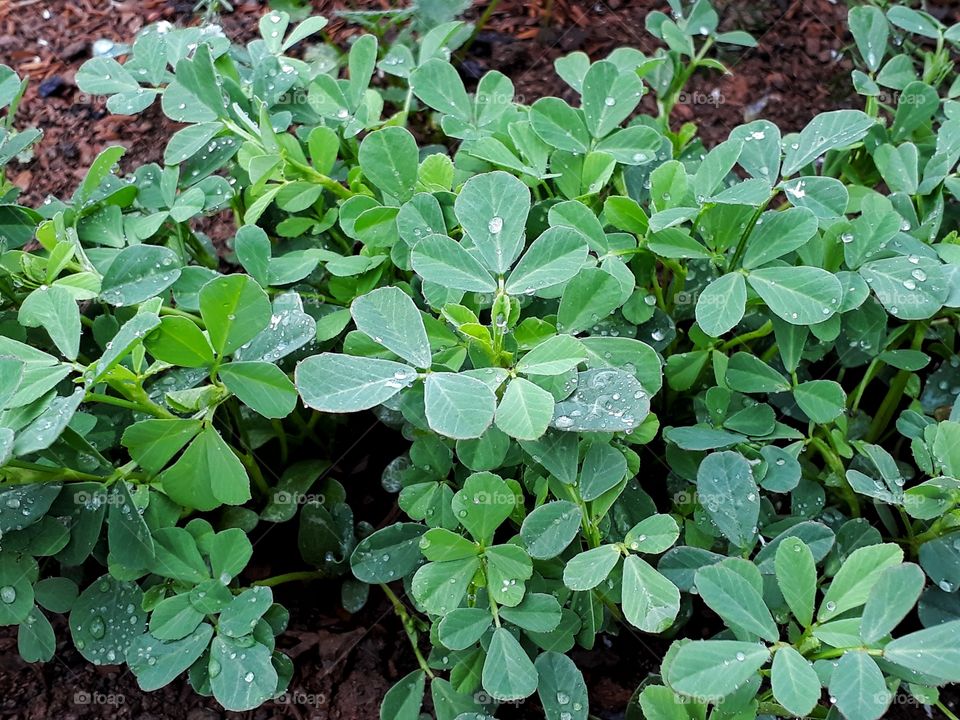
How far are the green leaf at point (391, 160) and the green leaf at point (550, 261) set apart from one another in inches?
12.0

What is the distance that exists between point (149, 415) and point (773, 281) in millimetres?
937

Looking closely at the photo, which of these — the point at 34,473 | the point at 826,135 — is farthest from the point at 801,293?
the point at 34,473

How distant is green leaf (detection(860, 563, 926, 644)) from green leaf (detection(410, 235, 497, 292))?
568mm

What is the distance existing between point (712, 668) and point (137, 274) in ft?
3.13

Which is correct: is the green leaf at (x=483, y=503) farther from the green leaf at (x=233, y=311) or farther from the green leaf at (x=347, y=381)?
the green leaf at (x=233, y=311)

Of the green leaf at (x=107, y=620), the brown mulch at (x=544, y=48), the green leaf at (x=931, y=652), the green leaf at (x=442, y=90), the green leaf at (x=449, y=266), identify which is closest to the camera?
the green leaf at (x=931, y=652)

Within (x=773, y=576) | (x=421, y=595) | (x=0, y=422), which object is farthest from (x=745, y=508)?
(x=0, y=422)

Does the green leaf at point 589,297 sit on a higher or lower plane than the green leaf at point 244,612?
higher

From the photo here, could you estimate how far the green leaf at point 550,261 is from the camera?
1.08 m

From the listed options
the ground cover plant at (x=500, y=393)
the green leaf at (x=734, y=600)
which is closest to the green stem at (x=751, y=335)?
the ground cover plant at (x=500, y=393)

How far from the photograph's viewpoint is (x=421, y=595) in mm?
1084

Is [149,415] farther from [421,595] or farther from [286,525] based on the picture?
[421,595]

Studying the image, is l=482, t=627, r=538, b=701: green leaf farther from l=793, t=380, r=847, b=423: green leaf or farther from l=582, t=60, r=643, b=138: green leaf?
l=582, t=60, r=643, b=138: green leaf

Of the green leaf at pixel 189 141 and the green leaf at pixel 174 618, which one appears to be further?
the green leaf at pixel 189 141
